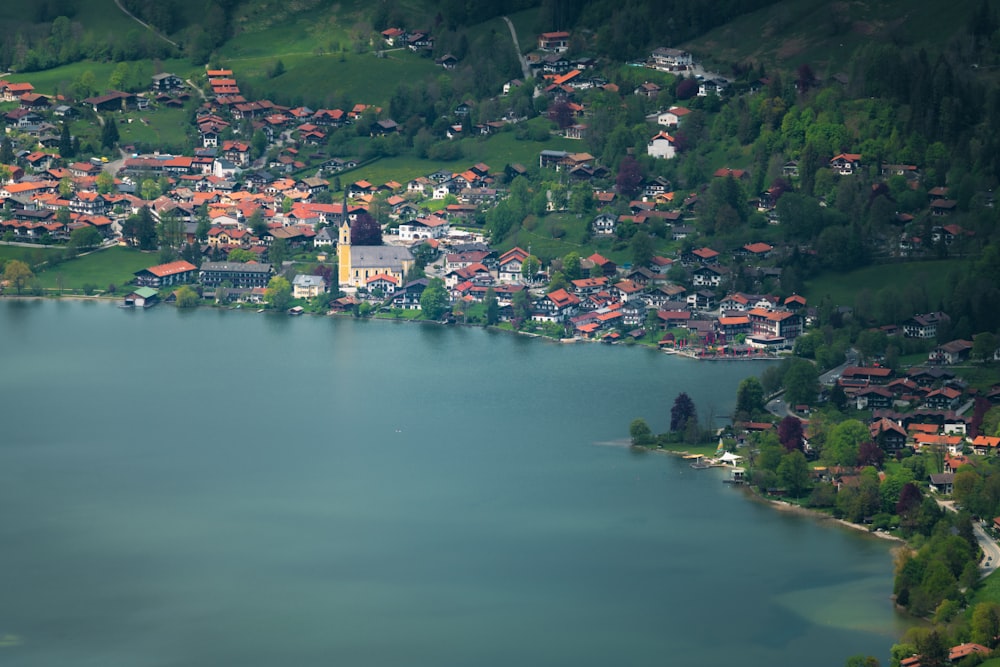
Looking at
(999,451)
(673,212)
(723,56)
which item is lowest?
(999,451)

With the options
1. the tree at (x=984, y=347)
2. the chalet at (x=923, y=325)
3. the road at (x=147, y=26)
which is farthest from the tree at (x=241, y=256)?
the tree at (x=984, y=347)

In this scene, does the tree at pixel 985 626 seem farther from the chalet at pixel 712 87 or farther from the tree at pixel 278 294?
the chalet at pixel 712 87

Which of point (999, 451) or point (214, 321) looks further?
point (214, 321)

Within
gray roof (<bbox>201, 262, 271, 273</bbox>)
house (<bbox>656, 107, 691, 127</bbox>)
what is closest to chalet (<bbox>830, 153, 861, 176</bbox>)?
house (<bbox>656, 107, 691, 127</bbox>)

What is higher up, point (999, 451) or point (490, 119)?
point (490, 119)

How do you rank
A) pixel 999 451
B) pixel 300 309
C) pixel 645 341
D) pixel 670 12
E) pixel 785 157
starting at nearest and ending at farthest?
pixel 999 451 → pixel 645 341 → pixel 300 309 → pixel 785 157 → pixel 670 12

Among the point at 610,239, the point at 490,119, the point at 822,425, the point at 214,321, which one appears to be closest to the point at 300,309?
the point at 214,321

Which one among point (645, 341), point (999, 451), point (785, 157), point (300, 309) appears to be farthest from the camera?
point (785, 157)

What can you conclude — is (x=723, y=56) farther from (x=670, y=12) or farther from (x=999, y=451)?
(x=999, y=451)
